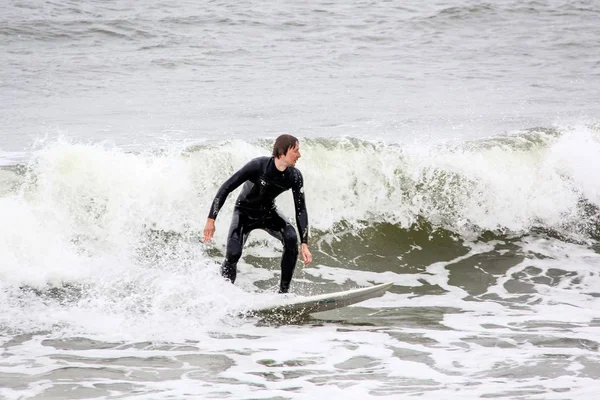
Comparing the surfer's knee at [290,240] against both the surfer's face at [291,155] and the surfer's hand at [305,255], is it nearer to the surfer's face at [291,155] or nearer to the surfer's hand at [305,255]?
the surfer's hand at [305,255]

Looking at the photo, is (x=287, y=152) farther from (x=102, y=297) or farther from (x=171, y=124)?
(x=171, y=124)

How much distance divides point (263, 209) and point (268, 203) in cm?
8

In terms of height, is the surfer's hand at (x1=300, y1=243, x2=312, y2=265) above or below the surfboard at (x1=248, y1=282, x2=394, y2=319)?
above

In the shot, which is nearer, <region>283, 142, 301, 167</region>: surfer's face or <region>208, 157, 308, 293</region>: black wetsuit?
<region>283, 142, 301, 167</region>: surfer's face

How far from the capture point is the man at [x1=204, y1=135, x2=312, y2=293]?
23.5 feet

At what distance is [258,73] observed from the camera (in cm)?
1931

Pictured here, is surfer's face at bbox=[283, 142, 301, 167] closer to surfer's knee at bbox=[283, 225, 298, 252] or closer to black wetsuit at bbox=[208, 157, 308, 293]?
black wetsuit at bbox=[208, 157, 308, 293]

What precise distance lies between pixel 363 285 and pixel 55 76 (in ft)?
37.0

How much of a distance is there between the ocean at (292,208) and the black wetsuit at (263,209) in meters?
0.42

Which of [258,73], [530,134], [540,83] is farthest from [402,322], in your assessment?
[540,83]

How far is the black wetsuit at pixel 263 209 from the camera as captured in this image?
728 cm

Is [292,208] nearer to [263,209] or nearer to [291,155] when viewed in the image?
[263,209]

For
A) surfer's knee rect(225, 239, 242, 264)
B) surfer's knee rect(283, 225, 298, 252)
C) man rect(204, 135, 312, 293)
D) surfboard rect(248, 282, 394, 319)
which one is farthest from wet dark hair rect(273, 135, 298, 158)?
surfboard rect(248, 282, 394, 319)

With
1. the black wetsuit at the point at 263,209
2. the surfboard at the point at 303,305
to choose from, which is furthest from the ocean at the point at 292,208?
the black wetsuit at the point at 263,209
